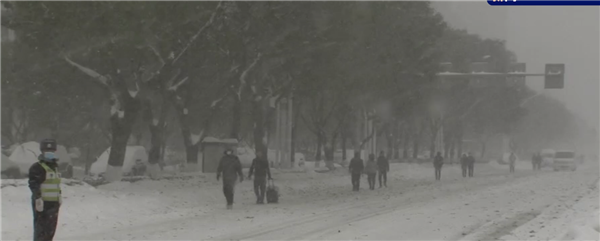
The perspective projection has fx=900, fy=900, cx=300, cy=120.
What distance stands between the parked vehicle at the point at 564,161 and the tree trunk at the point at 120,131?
46.3m

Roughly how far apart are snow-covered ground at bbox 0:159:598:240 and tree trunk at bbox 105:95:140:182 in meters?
1.25

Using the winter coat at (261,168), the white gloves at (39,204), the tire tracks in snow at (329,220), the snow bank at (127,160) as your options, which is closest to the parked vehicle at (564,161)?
the snow bank at (127,160)

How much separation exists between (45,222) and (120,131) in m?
16.6

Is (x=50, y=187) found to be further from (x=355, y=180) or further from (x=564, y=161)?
(x=564, y=161)

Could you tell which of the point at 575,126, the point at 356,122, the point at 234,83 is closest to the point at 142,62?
the point at 234,83

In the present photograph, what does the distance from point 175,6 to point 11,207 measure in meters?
10.7

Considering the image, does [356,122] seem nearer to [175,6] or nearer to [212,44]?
[212,44]

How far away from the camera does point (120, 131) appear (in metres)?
28.2

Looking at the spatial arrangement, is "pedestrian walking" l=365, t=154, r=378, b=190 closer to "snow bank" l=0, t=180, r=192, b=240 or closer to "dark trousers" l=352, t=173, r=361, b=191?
"dark trousers" l=352, t=173, r=361, b=191

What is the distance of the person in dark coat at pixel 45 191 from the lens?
11.8m

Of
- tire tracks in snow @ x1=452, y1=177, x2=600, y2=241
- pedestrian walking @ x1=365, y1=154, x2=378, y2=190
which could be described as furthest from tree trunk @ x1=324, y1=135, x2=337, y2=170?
tire tracks in snow @ x1=452, y1=177, x2=600, y2=241

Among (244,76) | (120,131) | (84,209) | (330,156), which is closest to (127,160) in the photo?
(244,76)

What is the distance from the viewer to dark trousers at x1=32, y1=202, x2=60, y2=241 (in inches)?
466

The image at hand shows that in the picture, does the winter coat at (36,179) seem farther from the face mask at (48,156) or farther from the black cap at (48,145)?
the black cap at (48,145)
